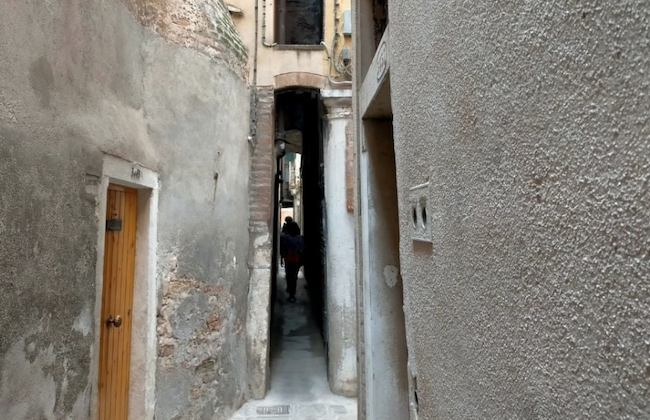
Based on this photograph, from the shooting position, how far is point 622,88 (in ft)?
1.57

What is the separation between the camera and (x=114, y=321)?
309 cm

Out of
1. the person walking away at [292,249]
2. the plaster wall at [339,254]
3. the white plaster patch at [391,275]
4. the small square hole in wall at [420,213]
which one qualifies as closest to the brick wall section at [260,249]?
the plaster wall at [339,254]

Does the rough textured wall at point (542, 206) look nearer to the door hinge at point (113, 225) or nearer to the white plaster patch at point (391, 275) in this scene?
the white plaster patch at point (391, 275)

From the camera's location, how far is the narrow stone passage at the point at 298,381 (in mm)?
4430

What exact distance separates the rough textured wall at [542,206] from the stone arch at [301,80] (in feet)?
14.8

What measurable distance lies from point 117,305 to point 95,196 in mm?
976

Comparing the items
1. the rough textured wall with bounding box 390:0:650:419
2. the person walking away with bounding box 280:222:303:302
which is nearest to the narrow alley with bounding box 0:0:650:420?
the rough textured wall with bounding box 390:0:650:419

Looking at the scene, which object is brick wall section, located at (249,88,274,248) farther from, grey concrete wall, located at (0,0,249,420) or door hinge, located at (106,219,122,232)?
door hinge, located at (106,219,122,232)

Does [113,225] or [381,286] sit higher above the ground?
[113,225]

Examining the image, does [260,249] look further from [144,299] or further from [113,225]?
[113,225]

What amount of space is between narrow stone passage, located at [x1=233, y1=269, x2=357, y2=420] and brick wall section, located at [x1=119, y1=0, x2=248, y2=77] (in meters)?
3.70

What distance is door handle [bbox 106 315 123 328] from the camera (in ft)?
10.0

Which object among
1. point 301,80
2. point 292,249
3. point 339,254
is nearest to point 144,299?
point 339,254

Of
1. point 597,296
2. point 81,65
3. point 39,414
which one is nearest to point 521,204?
point 597,296
